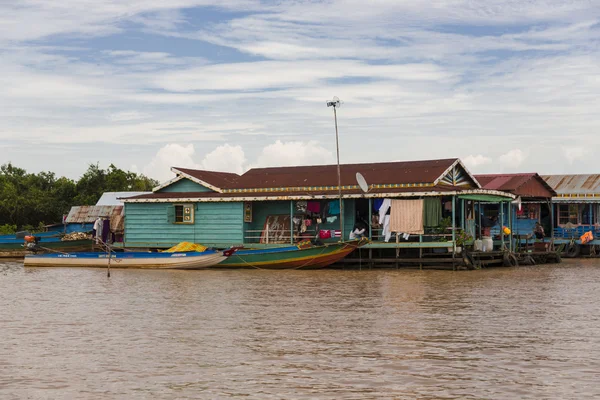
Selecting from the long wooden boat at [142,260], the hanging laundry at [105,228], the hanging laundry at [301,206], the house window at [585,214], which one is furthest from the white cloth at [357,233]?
the house window at [585,214]

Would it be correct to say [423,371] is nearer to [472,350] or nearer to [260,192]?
[472,350]

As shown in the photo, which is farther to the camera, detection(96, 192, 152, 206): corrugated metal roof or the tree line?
the tree line

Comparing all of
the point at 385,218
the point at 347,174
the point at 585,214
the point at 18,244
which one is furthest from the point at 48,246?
the point at 585,214

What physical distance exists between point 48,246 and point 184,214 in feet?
27.1

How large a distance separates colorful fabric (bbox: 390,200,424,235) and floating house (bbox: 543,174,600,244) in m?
14.3

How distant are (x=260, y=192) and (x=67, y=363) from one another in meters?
22.5

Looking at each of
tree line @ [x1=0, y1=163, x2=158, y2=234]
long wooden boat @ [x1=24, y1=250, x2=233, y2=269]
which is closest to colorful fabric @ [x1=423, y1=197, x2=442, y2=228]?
long wooden boat @ [x1=24, y1=250, x2=233, y2=269]

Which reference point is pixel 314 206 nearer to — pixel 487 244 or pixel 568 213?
pixel 487 244

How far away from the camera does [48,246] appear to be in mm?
38875

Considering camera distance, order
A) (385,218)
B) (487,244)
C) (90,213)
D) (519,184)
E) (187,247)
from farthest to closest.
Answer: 1. (90,213)
2. (519,184)
3. (487,244)
4. (187,247)
5. (385,218)

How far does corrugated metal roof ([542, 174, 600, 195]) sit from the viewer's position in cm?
4197

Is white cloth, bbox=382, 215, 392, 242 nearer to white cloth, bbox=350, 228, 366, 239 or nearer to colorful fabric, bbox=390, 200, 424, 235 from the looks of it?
colorful fabric, bbox=390, 200, 424, 235

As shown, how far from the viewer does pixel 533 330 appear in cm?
1515

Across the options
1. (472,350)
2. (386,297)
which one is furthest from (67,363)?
(386,297)
